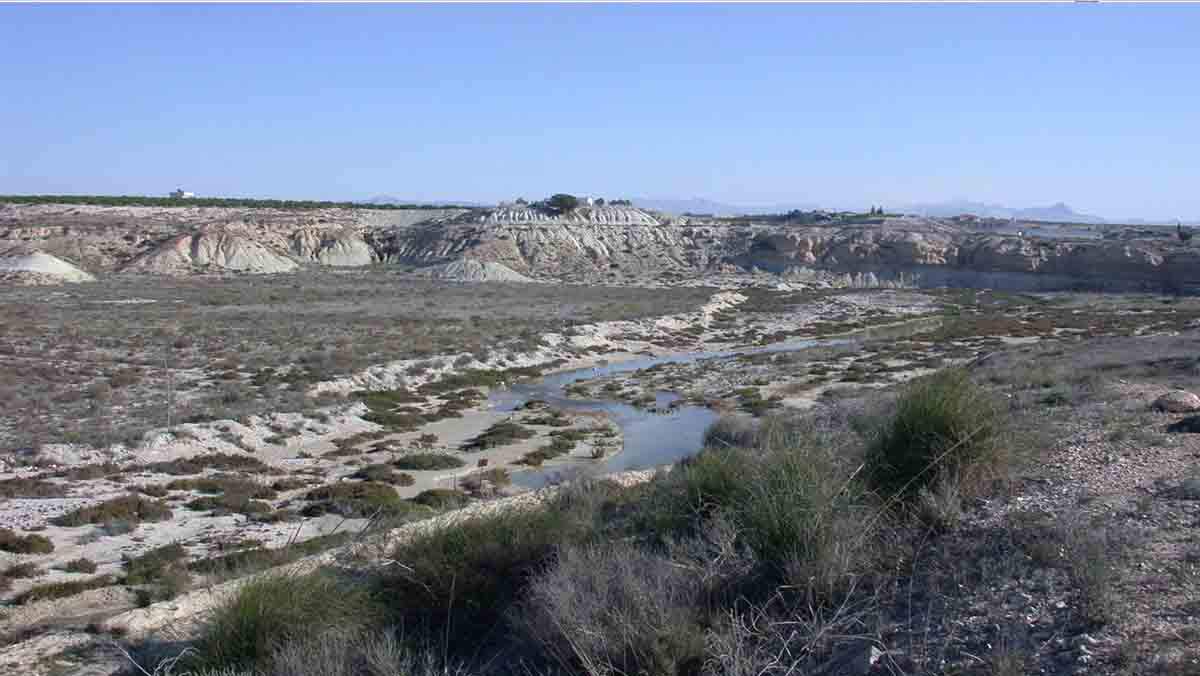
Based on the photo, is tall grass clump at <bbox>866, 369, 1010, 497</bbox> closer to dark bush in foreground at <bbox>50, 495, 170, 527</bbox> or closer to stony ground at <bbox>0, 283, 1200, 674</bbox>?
stony ground at <bbox>0, 283, 1200, 674</bbox>

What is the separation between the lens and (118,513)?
1625cm

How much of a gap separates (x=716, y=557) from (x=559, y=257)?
8397 centimetres

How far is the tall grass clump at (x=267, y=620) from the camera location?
789 centimetres

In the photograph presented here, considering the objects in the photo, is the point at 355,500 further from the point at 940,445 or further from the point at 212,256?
the point at 212,256

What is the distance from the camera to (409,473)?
20.8m

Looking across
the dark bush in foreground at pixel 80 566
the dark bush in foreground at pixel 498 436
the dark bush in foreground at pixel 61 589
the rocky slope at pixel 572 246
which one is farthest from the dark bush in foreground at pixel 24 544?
the rocky slope at pixel 572 246

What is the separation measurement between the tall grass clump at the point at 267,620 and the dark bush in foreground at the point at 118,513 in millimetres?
8600

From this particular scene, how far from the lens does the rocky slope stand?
77.9 metres

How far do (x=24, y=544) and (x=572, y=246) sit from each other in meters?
81.0

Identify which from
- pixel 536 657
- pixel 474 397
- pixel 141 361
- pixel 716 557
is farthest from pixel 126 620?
pixel 141 361

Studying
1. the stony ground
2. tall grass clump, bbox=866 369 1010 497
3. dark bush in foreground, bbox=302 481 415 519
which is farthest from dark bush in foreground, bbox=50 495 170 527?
tall grass clump, bbox=866 369 1010 497

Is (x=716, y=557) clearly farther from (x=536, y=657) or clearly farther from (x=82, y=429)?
(x=82, y=429)

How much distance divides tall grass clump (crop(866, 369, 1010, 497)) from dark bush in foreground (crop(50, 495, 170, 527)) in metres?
12.3

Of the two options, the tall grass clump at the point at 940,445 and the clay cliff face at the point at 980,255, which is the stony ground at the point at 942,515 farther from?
the clay cliff face at the point at 980,255
